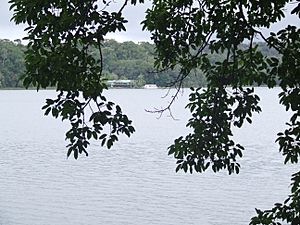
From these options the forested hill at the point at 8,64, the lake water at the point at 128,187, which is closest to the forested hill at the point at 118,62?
the forested hill at the point at 8,64

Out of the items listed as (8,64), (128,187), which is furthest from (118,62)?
(128,187)

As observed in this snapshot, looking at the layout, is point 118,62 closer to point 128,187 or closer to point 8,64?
point 8,64

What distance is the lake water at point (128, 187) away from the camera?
11539 mm

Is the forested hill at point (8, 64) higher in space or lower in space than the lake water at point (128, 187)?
higher

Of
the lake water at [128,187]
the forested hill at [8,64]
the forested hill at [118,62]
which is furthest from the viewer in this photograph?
the forested hill at [8,64]

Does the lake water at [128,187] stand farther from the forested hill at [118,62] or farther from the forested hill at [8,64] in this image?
the forested hill at [8,64]

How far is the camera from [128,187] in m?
14.2

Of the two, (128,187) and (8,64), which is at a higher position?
(8,64)

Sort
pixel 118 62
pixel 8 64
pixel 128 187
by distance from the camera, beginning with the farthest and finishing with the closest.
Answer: pixel 8 64 < pixel 118 62 < pixel 128 187

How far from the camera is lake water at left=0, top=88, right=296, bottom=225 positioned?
454 inches

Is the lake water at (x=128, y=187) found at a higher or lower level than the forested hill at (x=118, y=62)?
lower

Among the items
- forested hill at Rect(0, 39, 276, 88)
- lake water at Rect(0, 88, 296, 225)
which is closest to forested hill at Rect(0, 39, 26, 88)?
forested hill at Rect(0, 39, 276, 88)

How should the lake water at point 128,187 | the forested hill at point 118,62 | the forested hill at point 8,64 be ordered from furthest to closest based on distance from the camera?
the forested hill at point 8,64 → the forested hill at point 118,62 → the lake water at point 128,187

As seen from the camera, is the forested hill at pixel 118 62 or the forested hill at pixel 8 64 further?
the forested hill at pixel 8 64
